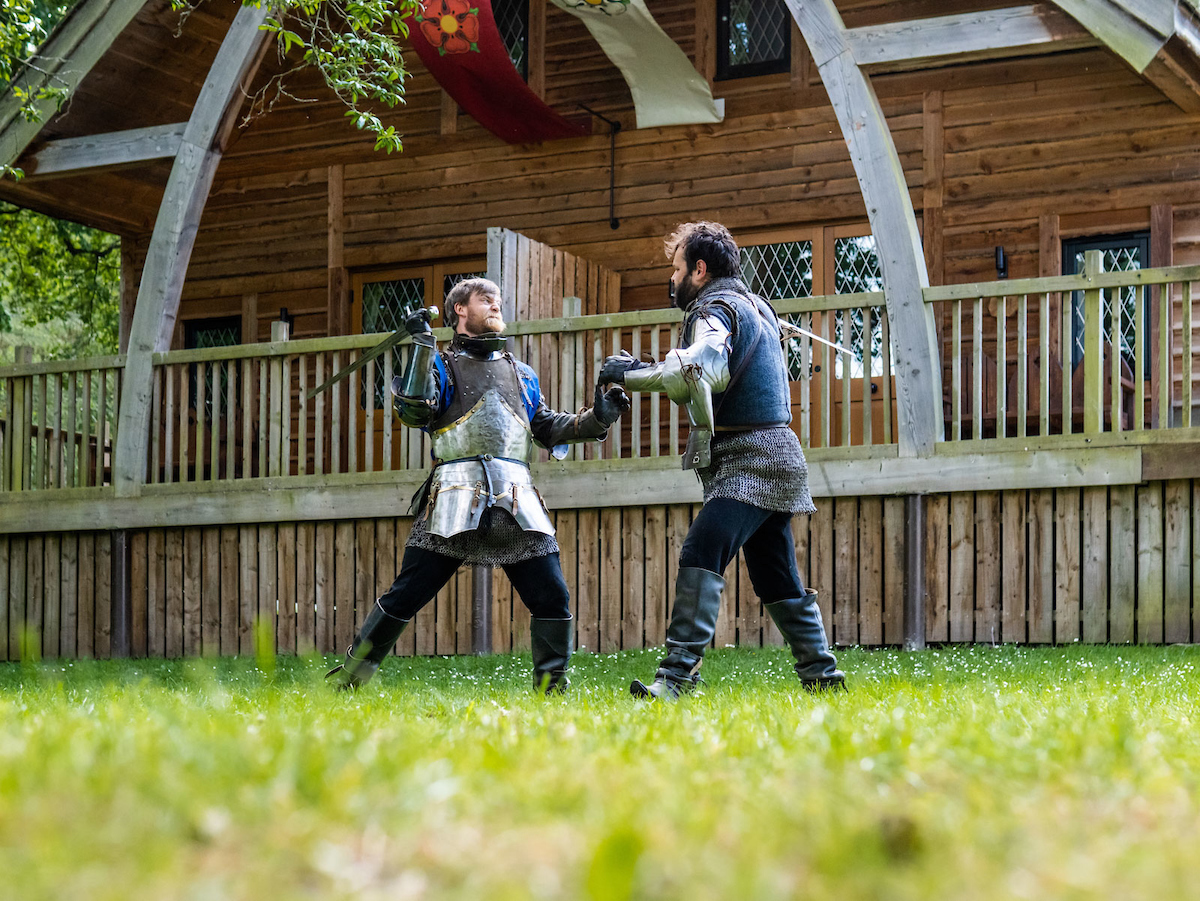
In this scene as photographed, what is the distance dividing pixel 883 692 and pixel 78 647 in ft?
26.7

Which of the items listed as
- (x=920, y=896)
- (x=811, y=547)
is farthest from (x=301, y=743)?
(x=811, y=547)

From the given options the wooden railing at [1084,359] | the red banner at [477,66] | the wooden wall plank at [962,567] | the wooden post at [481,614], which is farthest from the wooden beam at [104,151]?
the wooden wall plank at [962,567]

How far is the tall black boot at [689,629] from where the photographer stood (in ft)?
18.3

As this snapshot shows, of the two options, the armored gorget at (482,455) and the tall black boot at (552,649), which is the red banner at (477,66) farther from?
the tall black boot at (552,649)

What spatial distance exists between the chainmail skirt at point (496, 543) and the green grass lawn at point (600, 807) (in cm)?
201

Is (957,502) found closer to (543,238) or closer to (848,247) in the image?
(848,247)

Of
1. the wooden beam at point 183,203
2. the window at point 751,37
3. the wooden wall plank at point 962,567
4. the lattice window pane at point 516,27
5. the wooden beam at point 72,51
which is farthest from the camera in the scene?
the lattice window pane at point 516,27

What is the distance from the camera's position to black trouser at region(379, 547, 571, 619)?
6.20 m

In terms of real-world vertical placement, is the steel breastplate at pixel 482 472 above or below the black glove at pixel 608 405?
below

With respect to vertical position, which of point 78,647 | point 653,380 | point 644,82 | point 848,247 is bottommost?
point 78,647

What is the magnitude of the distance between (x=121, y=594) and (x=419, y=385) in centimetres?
628

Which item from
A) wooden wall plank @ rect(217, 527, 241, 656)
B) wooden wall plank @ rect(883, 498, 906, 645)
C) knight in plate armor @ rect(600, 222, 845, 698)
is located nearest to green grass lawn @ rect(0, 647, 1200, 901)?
knight in plate armor @ rect(600, 222, 845, 698)

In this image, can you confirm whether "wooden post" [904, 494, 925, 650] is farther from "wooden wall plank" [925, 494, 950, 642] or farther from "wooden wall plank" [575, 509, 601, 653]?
"wooden wall plank" [575, 509, 601, 653]

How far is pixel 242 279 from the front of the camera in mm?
14969
